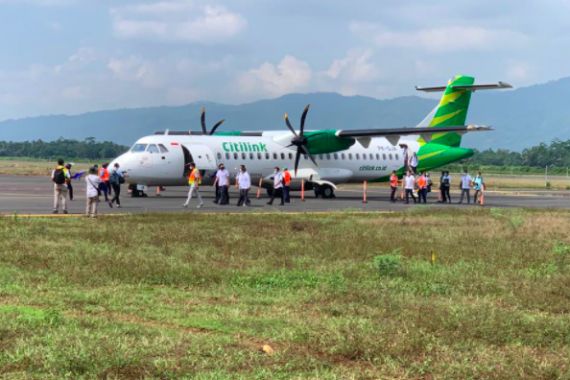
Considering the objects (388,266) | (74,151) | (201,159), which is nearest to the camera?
(388,266)

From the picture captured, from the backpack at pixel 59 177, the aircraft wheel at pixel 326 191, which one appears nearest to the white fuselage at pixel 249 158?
the aircraft wheel at pixel 326 191

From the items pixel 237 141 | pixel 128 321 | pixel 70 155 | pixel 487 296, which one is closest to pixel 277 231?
pixel 487 296

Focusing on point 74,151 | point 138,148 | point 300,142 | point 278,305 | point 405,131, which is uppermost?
point 74,151

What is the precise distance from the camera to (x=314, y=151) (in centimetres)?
3553

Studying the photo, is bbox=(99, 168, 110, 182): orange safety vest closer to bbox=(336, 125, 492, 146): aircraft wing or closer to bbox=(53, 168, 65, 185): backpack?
bbox=(53, 168, 65, 185): backpack

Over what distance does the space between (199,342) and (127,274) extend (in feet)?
13.6

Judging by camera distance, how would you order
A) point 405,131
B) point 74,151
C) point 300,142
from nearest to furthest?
point 405,131
point 300,142
point 74,151

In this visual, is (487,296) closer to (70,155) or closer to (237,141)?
(237,141)

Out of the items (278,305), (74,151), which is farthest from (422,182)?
(74,151)

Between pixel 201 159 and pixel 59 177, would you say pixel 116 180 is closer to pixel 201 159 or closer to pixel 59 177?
pixel 201 159

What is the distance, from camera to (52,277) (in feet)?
33.9

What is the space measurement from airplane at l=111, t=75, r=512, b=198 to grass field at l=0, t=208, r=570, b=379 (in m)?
14.0

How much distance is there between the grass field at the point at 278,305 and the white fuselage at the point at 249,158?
1370cm

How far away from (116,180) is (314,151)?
11363 mm
